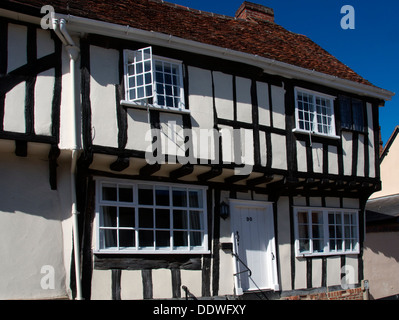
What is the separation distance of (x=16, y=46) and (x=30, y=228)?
3081mm

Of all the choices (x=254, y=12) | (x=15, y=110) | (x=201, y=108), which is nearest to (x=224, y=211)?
(x=201, y=108)

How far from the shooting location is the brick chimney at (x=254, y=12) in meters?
14.6

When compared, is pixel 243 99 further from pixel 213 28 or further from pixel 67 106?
pixel 67 106

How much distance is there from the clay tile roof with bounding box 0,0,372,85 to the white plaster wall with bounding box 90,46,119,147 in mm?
767

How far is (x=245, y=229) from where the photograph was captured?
34.1 ft

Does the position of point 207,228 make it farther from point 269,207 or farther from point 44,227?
point 44,227

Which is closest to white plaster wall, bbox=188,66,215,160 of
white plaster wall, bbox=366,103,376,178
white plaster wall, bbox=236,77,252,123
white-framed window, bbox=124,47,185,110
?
white-framed window, bbox=124,47,185,110

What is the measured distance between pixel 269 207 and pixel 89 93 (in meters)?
5.01

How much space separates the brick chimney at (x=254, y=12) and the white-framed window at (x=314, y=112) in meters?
4.23

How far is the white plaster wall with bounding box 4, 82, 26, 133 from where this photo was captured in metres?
7.47

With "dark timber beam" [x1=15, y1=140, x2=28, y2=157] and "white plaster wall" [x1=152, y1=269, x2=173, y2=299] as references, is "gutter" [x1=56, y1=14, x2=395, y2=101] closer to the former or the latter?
"dark timber beam" [x1=15, y1=140, x2=28, y2=157]

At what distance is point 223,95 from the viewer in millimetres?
9891

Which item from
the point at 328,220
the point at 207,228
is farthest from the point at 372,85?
the point at 207,228

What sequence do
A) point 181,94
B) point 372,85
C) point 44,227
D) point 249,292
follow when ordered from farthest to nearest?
point 372,85 < point 249,292 < point 181,94 < point 44,227
